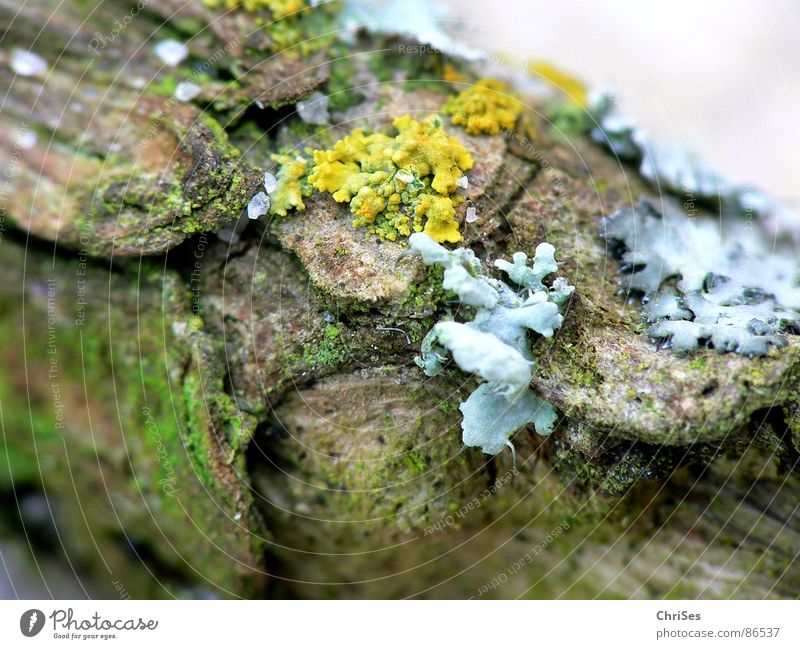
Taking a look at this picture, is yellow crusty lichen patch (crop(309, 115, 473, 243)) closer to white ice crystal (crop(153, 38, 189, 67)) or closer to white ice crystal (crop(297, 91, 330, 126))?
white ice crystal (crop(297, 91, 330, 126))

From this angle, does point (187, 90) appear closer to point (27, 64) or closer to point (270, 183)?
point (270, 183)

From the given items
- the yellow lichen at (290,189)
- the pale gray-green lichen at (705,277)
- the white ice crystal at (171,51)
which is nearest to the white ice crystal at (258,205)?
the yellow lichen at (290,189)

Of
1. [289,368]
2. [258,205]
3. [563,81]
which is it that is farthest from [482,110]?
[289,368]

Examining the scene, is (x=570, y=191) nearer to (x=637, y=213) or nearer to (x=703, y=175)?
(x=637, y=213)

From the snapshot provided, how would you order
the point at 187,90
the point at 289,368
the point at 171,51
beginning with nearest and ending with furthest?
the point at 289,368
the point at 187,90
the point at 171,51

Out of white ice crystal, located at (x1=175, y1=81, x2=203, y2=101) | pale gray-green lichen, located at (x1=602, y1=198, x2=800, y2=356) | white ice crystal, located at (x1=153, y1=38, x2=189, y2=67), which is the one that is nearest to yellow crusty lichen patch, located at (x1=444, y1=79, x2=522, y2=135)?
pale gray-green lichen, located at (x1=602, y1=198, x2=800, y2=356)

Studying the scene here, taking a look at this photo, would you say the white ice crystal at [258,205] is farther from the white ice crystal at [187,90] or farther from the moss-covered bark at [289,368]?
the white ice crystal at [187,90]
